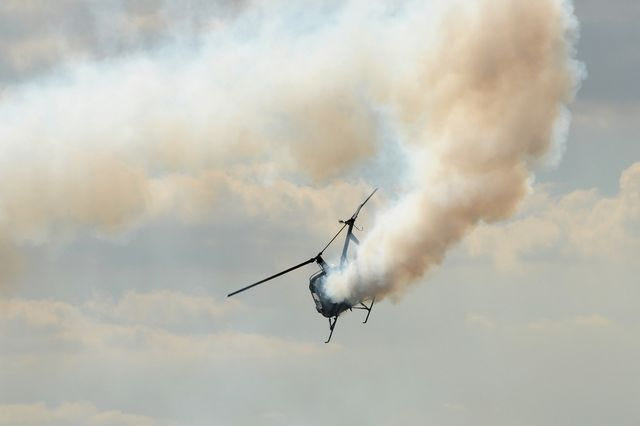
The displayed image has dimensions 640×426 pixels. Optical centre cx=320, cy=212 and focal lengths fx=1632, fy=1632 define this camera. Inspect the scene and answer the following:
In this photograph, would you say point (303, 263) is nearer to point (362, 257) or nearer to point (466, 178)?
point (362, 257)

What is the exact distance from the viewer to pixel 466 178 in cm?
14762

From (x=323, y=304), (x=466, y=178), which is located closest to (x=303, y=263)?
(x=323, y=304)

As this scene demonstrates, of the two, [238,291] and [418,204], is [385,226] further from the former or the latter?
[238,291]

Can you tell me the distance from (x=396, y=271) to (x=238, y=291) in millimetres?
15253

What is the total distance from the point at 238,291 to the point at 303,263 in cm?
701

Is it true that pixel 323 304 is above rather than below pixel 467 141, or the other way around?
below

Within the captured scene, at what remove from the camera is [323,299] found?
15262cm

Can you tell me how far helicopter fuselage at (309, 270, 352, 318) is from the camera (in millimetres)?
152375

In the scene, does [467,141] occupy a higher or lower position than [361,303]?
higher

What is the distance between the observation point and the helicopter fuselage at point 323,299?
152 meters

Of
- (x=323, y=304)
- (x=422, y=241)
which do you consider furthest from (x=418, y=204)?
(x=323, y=304)

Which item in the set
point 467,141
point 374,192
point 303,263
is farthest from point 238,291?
point 467,141

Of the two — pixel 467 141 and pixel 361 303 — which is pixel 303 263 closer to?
pixel 361 303

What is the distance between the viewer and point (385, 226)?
15150cm
